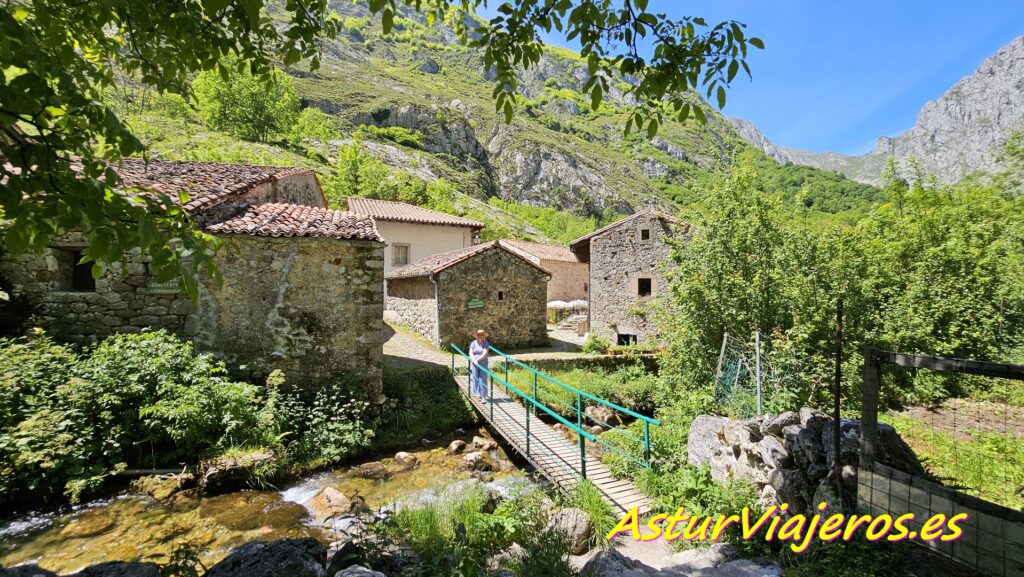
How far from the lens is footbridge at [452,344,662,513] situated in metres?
5.74

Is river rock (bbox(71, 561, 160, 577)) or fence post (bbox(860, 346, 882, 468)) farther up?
fence post (bbox(860, 346, 882, 468))

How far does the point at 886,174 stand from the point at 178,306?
21.0 meters

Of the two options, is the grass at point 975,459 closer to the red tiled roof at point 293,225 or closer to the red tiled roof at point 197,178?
the red tiled roof at point 293,225

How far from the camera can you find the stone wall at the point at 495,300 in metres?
14.0

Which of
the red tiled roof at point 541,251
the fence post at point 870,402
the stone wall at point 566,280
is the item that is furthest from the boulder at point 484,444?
the stone wall at point 566,280

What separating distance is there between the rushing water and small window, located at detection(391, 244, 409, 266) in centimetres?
1548

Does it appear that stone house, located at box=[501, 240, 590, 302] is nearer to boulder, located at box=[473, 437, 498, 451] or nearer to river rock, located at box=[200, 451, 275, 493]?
boulder, located at box=[473, 437, 498, 451]

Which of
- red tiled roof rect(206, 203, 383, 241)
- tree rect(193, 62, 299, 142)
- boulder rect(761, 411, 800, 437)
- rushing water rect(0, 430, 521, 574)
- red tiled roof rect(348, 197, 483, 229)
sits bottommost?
rushing water rect(0, 430, 521, 574)

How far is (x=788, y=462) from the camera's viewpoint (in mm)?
4340

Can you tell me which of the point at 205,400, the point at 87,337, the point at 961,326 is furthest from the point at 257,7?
the point at 961,326

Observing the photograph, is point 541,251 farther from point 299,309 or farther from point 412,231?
point 299,309

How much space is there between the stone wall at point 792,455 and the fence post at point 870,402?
33 centimetres

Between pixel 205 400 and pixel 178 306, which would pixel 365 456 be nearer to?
pixel 205 400

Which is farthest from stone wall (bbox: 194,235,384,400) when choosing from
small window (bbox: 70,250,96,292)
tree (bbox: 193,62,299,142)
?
tree (bbox: 193,62,299,142)
